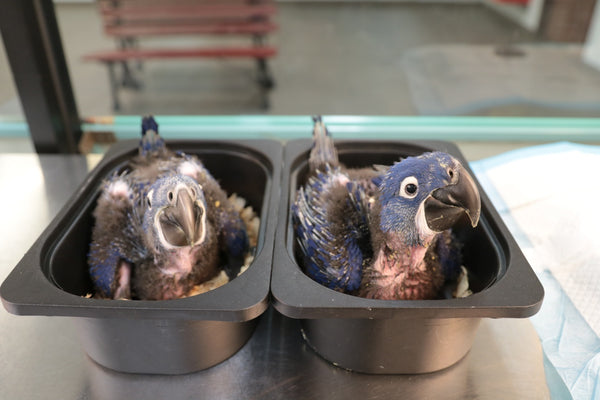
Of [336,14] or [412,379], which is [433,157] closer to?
[412,379]

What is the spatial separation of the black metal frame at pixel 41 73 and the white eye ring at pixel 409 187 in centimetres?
75

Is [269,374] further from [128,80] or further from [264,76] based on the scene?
[128,80]

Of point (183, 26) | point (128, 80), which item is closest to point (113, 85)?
point (128, 80)

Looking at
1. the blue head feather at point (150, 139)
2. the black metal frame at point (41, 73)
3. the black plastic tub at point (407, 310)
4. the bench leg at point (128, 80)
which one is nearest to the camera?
the black plastic tub at point (407, 310)

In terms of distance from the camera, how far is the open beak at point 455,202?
1.52ft

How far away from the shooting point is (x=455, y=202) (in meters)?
0.47

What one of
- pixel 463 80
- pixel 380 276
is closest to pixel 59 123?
pixel 380 276

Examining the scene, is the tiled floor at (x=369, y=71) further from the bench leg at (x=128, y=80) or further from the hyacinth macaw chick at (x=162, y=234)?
A: the hyacinth macaw chick at (x=162, y=234)

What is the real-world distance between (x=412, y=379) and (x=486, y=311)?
14 cm

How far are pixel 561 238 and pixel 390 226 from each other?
1.05 feet

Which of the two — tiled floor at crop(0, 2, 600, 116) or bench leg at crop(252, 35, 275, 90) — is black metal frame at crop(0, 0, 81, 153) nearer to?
tiled floor at crop(0, 2, 600, 116)

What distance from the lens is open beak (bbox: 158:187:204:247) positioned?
19.8 inches

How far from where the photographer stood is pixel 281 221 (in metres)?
0.58

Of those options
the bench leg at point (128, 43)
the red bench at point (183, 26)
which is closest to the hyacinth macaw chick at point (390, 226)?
the red bench at point (183, 26)
